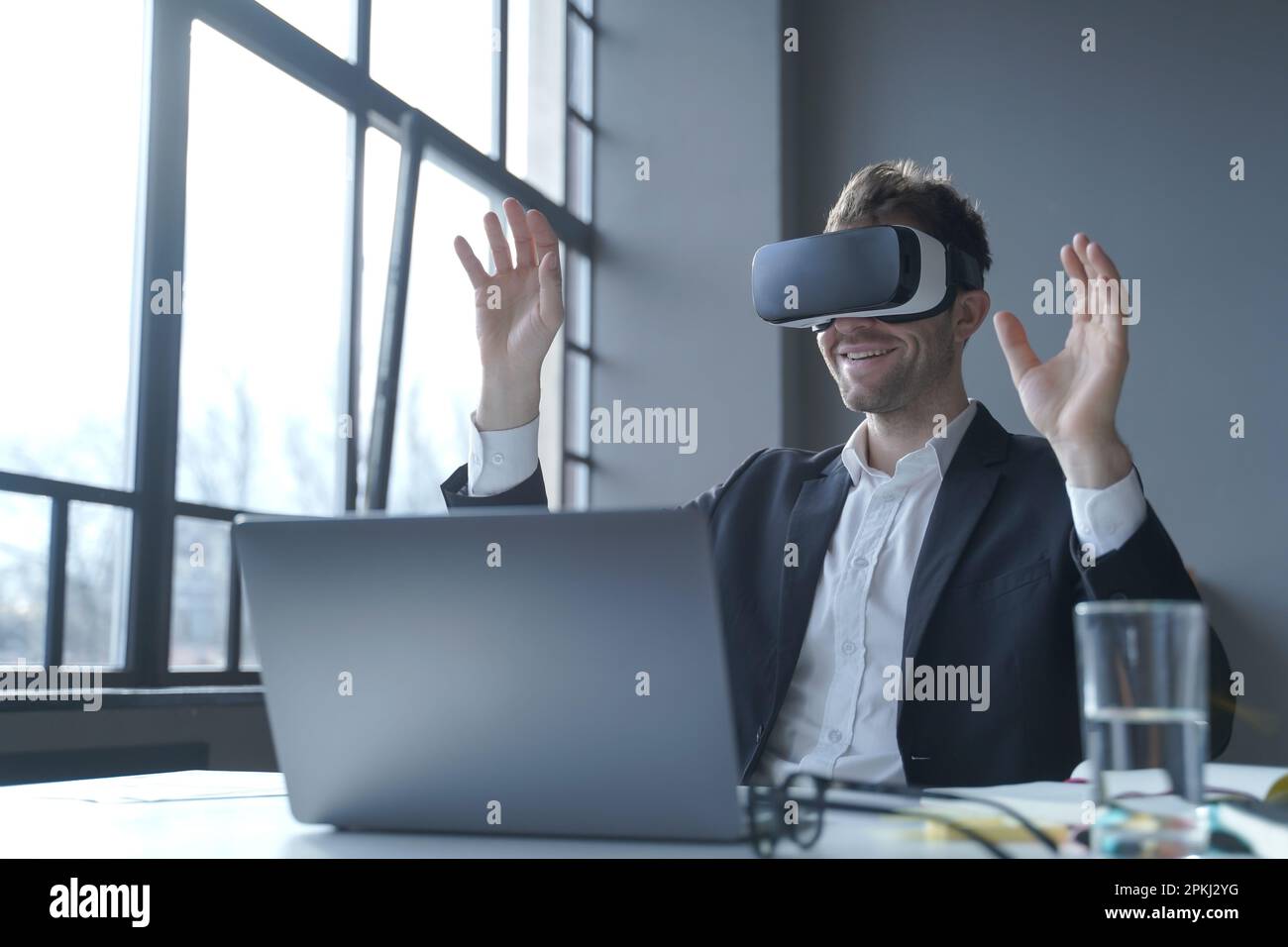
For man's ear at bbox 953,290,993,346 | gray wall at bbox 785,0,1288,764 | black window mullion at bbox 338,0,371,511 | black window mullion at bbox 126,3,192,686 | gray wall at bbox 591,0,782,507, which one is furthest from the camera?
gray wall at bbox 591,0,782,507

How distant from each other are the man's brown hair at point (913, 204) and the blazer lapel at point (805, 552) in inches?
15.4

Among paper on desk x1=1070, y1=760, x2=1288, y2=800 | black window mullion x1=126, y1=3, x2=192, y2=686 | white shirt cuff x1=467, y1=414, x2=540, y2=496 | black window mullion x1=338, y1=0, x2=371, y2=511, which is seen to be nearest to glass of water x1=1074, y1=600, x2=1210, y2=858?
paper on desk x1=1070, y1=760, x2=1288, y2=800

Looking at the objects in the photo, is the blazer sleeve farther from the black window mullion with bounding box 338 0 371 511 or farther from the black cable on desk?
the black window mullion with bounding box 338 0 371 511

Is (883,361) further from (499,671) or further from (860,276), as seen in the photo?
(499,671)

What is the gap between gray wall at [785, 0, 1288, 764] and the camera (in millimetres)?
4422

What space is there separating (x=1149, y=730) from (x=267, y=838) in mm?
578

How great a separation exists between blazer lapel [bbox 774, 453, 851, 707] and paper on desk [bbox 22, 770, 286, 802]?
2.21ft

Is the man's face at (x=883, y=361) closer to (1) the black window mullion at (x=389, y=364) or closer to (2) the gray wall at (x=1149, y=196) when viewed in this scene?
(1) the black window mullion at (x=389, y=364)

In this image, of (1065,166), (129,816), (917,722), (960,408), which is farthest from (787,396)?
(129,816)

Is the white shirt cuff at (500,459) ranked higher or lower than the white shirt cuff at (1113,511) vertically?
higher

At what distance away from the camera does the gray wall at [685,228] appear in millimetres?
5137

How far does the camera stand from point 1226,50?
4.64 m

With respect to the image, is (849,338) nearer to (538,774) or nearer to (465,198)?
(538,774)

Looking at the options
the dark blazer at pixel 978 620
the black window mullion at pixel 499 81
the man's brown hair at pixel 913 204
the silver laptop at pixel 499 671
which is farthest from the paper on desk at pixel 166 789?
the black window mullion at pixel 499 81
